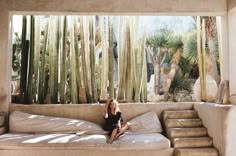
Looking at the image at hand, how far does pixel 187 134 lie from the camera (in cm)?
478

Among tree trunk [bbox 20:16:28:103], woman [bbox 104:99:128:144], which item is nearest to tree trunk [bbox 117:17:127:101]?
woman [bbox 104:99:128:144]

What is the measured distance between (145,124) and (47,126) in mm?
1761

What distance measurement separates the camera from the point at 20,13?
5504 mm

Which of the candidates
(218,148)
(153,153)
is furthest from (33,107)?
(218,148)

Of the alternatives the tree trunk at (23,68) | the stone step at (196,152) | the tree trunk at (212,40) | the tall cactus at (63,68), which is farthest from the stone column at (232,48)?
the tree trunk at (23,68)

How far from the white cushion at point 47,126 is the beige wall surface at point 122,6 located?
2091mm

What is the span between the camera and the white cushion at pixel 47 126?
4.99 meters

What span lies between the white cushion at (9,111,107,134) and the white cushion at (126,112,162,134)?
537 mm

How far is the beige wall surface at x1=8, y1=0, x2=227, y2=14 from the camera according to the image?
215 inches

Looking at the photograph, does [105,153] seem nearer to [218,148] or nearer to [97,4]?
[218,148]

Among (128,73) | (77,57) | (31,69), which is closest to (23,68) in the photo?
(31,69)

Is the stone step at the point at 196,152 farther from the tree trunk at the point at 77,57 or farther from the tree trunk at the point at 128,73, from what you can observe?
the tree trunk at the point at 77,57

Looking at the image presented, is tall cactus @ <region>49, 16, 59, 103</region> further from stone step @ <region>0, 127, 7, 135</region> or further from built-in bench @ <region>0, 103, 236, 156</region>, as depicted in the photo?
built-in bench @ <region>0, 103, 236, 156</region>

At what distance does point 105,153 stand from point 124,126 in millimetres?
789
